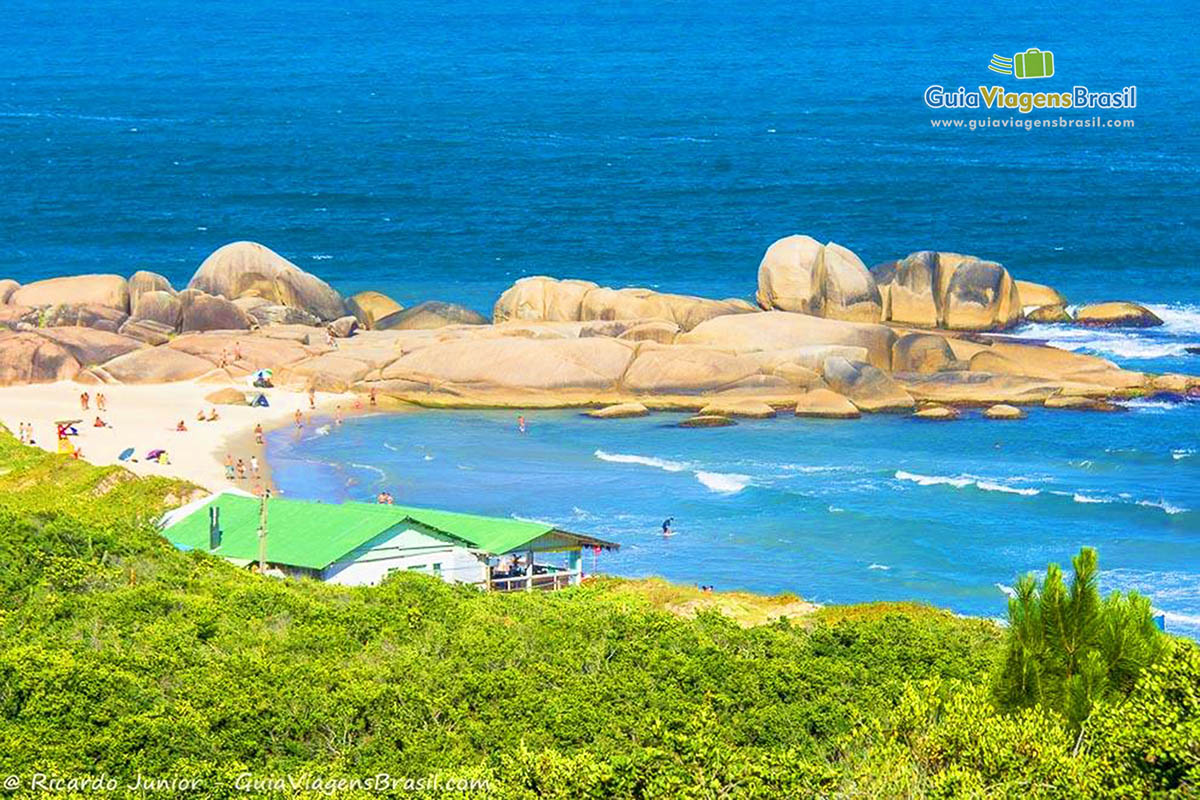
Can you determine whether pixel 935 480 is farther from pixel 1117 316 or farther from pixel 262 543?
pixel 1117 316

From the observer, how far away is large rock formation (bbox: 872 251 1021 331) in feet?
251

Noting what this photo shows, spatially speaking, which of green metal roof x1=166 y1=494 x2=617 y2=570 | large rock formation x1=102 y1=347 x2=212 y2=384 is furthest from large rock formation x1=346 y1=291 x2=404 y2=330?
green metal roof x1=166 y1=494 x2=617 y2=570

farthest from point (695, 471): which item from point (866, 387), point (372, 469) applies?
point (866, 387)

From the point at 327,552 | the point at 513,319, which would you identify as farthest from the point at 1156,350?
the point at 327,552

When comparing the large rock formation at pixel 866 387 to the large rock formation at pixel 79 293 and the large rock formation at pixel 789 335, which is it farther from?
the large rock formation at pixel 79 293

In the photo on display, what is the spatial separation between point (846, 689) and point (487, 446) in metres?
37.4

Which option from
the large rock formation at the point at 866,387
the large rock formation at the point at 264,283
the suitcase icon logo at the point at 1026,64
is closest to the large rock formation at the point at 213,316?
the large rock formation at the point at 264,283

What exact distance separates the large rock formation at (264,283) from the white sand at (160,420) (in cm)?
950

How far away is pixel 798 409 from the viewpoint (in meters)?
65.1

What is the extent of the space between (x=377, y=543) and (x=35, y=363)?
33786mm

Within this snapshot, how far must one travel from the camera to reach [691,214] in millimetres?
107125

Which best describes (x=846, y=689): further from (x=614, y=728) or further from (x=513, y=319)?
(x=513, y=319)

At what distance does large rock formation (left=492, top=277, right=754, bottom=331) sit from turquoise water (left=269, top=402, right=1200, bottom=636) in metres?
9.93

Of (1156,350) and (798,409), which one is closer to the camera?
(798,409)
